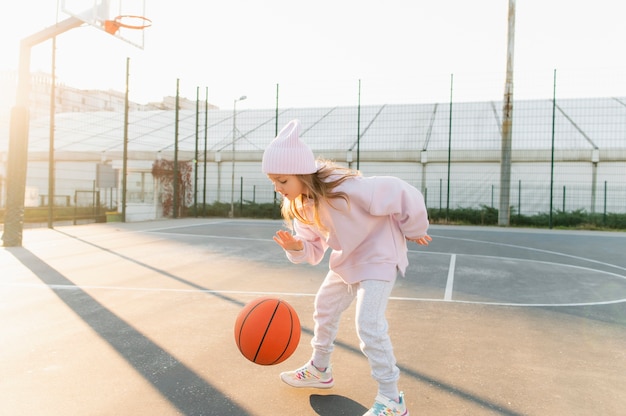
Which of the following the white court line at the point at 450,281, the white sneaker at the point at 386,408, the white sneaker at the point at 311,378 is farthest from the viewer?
the white court line at the point at 450,281

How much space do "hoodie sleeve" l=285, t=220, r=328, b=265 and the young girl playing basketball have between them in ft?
0.07

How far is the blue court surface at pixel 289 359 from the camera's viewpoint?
2.61 meters

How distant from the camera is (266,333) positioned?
2854 mm

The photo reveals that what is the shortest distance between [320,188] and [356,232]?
280 millimetres

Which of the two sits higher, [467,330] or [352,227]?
[352,227]

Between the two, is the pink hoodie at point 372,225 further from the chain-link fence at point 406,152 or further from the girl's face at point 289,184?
the chain-link fence at point 406,152

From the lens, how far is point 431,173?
730 inches

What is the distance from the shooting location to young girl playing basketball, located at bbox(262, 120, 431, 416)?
2.43m

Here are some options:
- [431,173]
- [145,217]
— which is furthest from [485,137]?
[145,217]

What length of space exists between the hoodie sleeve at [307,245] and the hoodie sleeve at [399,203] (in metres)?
0.46

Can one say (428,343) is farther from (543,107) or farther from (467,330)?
(543,107)

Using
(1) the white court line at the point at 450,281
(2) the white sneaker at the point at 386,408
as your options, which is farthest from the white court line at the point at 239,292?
(2) the white sneaker at the point at 386,408

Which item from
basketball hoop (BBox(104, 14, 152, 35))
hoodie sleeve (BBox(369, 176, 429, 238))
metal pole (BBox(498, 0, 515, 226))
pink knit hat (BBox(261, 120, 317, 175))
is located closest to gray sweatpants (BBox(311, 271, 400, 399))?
hoodie sleeve (BBox(369, 176, 429, 238))

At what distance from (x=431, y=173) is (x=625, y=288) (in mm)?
12655
